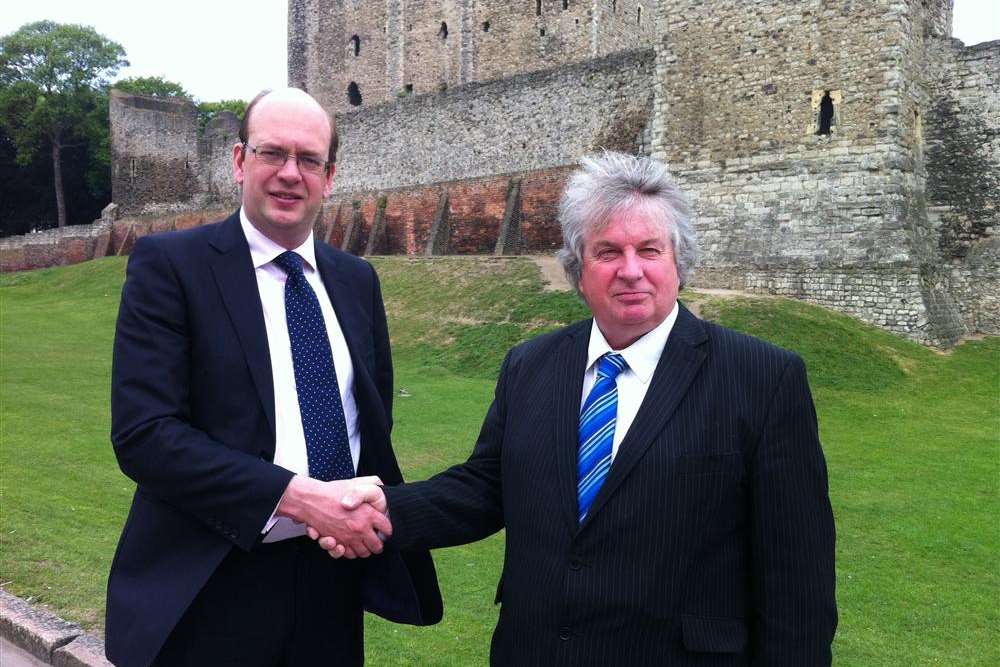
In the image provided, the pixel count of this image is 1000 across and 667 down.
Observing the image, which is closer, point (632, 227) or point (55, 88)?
point (632, 227)

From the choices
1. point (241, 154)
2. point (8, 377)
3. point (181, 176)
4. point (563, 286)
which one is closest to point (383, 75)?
point (181, 176)

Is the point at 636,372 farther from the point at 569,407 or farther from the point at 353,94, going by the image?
the point at 353,94

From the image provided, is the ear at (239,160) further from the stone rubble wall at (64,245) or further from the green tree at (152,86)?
the green tree at (152,86)

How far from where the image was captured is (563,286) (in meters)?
15.3

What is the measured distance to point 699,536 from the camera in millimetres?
1978

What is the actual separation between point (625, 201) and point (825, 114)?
13.5 m

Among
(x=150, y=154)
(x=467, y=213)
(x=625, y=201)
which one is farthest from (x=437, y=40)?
(x=625, y=201)

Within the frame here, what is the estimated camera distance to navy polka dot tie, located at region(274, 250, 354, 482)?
2385 mm

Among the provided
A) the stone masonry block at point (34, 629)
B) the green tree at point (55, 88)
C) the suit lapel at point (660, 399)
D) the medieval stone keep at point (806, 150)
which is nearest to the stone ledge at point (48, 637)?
the stone masonry block at point (34, 629)

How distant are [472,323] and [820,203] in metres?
6.57

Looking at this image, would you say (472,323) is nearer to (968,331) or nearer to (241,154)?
(968,331)

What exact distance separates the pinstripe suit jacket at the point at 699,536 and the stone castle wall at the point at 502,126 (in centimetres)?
1737

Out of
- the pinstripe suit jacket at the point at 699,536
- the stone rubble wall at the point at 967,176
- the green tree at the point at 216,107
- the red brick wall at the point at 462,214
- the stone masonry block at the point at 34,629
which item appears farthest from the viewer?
the green tree at the point at 216,107

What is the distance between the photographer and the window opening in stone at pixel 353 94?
36.8m
